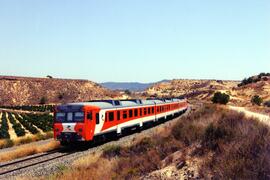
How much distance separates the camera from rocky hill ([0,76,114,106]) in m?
115

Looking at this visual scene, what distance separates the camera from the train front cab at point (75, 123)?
70.0 ft

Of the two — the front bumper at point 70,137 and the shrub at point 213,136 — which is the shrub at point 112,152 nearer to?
the front bumper at point 70,137

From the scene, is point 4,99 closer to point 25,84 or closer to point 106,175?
point 25,84

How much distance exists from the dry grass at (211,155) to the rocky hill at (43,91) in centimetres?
9559

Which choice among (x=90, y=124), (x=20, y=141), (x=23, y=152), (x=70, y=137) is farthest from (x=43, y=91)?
(x=90, y=124)

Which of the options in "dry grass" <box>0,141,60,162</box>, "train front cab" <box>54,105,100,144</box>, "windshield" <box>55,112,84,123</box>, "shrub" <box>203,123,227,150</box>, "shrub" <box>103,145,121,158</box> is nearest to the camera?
"shrub" <box>203,123,227,150</box>

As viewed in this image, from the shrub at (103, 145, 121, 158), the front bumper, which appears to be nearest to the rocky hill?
the front bumper

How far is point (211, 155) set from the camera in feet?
37.2

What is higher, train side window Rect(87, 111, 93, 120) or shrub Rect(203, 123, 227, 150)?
shrub Rect(203, 123, 227, 150)

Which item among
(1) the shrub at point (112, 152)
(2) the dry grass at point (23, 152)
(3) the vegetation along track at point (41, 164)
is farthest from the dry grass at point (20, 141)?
(1) the shrub at point (112, 152)

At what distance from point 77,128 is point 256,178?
46.6ft

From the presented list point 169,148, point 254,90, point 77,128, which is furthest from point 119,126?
point 254,90

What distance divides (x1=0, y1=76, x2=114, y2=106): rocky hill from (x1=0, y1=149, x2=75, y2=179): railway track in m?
89.0

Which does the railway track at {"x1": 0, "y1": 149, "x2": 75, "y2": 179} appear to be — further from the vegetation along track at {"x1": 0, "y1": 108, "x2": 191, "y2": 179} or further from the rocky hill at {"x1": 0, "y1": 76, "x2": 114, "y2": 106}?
the rocky hill at {"x1": 0, "y1": 76, "x2": 114, "y2": 106}
